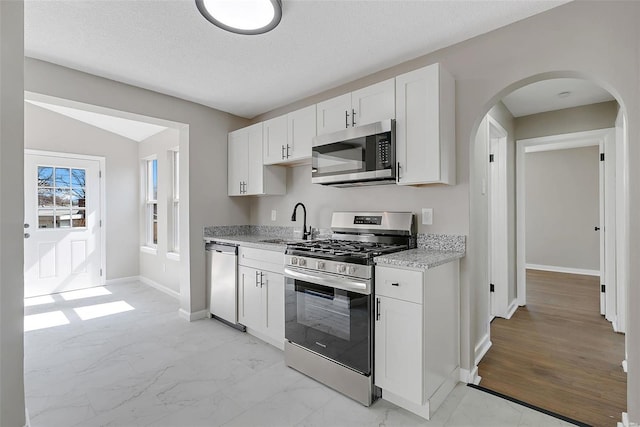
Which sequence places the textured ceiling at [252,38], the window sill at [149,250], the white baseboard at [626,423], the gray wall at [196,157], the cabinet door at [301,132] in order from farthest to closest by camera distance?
the window sill at [149,250], the gray wall at [196,157], the cabinet door at [301,132], the textured ceiling at [252,38], the white baseboard at [626,423]

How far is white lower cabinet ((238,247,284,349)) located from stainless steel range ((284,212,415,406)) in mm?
240

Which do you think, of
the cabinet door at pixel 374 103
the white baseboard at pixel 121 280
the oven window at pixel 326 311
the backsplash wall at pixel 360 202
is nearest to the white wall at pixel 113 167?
the white baseboard at pixel 121 280

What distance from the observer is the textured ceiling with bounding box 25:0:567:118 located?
6.34 feet

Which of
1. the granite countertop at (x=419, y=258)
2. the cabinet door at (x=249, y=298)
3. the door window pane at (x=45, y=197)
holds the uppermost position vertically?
the door window pane at (x=45, y=197)

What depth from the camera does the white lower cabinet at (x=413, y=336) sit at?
1844mm

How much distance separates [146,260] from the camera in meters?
5.32

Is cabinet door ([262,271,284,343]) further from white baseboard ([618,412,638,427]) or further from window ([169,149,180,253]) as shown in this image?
window ([169,149,180,253])

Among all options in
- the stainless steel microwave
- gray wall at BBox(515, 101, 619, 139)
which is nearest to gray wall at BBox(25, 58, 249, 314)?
the stainless steel microwave

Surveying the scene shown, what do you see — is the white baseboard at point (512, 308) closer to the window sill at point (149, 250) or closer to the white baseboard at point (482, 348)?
the white baseboard at point (482, 348)

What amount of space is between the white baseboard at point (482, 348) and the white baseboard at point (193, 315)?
9.40 feet

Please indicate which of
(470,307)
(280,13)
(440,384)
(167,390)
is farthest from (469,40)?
(167,390)

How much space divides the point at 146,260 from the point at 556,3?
5.93 m

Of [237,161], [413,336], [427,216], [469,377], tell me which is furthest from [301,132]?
[469,377]

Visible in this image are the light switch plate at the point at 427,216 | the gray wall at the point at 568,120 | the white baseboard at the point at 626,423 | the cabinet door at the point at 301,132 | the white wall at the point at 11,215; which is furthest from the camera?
the gray wall at the point at 568,120
